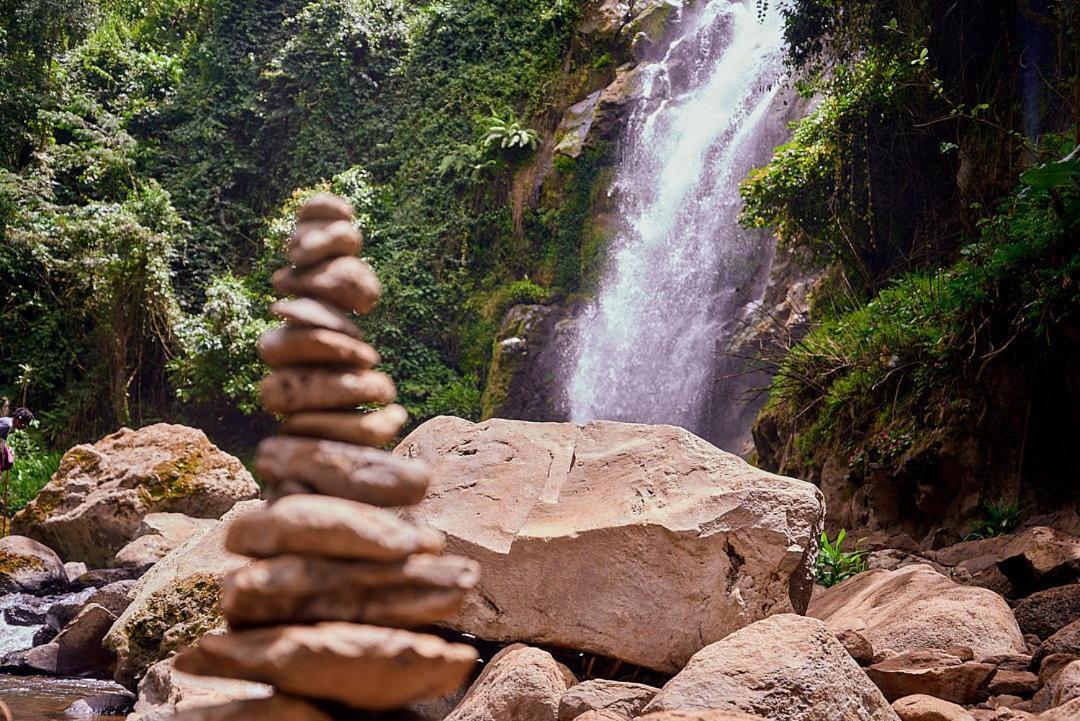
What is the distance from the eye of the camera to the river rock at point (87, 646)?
27.0 ft

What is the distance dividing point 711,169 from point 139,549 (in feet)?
42.3

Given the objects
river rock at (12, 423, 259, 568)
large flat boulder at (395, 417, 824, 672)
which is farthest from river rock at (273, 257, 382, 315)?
river rock at (12, 423, 259, 568)

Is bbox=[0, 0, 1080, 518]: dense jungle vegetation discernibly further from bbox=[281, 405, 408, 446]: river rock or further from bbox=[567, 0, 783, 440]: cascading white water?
bbox=[281, 405, 408, 446]: river rock

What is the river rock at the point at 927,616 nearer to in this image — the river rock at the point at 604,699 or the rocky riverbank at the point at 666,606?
the rocky riverbank at the point at 666,606

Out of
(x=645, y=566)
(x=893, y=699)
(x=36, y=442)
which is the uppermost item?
(x=645, y=566)

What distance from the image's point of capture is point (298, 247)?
221 centimetres

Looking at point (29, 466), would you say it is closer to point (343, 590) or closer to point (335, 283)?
point (335, 283)

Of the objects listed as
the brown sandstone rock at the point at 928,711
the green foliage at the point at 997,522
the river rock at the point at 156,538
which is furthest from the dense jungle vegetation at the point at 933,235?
the river rock at the point at 156,538

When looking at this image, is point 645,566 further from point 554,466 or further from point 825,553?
point 825,553

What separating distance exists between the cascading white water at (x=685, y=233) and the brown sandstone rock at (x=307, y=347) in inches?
613

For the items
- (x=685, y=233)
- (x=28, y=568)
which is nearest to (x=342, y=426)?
(x=28, y=568)

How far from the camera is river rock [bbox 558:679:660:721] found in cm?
430

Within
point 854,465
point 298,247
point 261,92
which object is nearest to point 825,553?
point 854,465

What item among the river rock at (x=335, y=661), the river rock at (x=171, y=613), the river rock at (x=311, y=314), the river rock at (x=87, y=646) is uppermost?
the river rock at (x=311, y=314)
